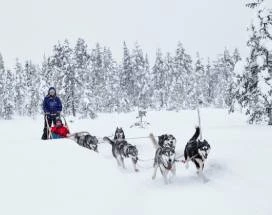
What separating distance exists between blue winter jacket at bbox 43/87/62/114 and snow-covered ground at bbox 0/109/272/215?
3.52 meters

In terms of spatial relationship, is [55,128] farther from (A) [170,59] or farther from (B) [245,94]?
(A) [170,59]

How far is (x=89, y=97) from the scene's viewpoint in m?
45.1

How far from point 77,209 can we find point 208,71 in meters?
80.5

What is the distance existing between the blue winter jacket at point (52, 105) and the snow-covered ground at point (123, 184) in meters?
3.52

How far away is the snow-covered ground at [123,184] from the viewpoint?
5.82 meters

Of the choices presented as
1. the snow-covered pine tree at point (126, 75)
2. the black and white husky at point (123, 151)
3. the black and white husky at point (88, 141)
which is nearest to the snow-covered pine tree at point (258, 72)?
the black and white husky at point (123, 151)

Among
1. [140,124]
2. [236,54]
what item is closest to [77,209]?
[140,124]

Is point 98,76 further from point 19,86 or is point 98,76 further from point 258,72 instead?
point 258,72

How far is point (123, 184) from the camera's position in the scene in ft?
28.2

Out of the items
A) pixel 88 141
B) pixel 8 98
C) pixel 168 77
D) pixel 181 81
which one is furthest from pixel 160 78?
pixel 88 141

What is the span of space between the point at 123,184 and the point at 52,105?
7.44 metres

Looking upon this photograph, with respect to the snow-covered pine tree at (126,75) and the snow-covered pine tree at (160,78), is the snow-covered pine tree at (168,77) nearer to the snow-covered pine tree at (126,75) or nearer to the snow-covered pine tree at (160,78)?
the snow-covered pine tree at (160,78)

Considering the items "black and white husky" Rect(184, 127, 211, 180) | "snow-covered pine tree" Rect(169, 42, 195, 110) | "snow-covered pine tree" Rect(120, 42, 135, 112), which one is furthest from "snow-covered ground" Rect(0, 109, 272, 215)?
"snow-covered pine tree" Rect(120, 42, 135, 112)

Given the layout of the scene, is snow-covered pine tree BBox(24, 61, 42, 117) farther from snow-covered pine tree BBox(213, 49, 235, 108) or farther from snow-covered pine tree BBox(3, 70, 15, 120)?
snow-covered pine tree BBox(213, 49, 235, 108)
